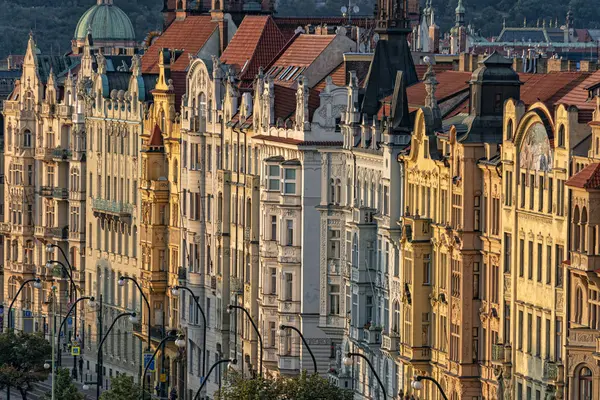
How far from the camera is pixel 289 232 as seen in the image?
17112 centimetres

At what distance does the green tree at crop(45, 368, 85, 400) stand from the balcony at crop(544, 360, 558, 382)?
1936 inches

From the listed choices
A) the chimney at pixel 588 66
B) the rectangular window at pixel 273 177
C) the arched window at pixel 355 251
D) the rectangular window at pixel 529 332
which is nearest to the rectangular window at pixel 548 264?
the rectangular window at pixel 529 332

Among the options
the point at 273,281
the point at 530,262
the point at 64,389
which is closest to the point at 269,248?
the point at 273,281

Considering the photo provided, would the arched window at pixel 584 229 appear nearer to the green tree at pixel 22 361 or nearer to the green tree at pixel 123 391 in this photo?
the green tree at pixel 123 391

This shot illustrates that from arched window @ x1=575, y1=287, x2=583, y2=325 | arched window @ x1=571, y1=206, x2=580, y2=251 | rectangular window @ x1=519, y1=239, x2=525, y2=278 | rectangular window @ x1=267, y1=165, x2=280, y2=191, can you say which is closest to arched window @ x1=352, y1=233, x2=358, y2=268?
rectangular window @ x1=267, y1=165, x2=280, y2=191

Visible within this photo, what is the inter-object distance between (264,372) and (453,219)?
29.7 meters

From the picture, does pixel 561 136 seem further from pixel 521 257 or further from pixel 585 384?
pixel 585 384

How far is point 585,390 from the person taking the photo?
13025 cm

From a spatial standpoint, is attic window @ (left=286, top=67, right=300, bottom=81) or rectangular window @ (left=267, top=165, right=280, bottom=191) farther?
attic window @ (left=286, top=67, right=300, bottom=81)

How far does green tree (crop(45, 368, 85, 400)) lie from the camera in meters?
178

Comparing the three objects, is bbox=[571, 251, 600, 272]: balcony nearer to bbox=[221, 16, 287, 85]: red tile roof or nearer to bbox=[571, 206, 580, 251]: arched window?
bbox=[571, 206, 580, 251]: arched window

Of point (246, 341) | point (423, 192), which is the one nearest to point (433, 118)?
point (423, 192)

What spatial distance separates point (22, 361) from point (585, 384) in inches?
2765

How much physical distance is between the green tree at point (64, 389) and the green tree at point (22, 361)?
34.0ft
